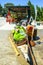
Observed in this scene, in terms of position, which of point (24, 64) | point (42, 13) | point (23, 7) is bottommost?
point (42, 13)

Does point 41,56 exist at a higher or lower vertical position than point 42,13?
higher

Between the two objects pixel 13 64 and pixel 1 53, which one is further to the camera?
pixel 1 53

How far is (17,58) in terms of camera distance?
24.0 feet

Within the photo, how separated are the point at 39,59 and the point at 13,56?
0.99 meters

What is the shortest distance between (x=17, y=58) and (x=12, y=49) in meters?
1.55

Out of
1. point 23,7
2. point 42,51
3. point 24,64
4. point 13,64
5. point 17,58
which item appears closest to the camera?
point 24,64

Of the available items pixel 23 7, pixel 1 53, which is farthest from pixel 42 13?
pixel 1 53

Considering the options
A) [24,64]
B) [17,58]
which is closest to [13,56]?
[17,58]

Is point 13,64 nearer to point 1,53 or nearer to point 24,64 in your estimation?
point 24,64

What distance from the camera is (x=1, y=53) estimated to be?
8.18m

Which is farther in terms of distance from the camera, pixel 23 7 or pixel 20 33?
pixel 23 7

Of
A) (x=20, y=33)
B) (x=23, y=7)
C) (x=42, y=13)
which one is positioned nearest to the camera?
(x=20, y=33)

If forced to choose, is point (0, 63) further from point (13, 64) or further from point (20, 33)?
Result: point (20, 33)

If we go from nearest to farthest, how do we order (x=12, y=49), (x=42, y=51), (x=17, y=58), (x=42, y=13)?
(x=17, y=58), (x=12, y=49), (x=42, y=51), (x=42, y=13)
